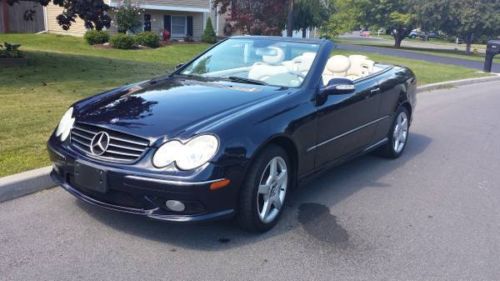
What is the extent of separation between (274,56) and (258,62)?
18 cm

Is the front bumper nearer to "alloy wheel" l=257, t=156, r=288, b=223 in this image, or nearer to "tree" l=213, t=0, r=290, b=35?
"alloy wheel" l=257, t=156, r=288, b=223

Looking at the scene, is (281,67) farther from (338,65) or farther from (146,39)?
(146,39)

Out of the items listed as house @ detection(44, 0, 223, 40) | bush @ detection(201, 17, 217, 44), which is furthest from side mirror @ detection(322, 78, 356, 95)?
bush @ detection(201, 17, 217, 44)

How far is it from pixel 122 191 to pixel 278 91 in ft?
5.62

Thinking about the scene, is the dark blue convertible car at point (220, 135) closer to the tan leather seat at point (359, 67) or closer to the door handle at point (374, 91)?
the door handle at point (374, 91)

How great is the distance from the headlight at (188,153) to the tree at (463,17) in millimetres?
42485

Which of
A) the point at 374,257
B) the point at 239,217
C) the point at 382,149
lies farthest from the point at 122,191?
the point at 382,149

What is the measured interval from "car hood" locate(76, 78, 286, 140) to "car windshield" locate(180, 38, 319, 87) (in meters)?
0.29

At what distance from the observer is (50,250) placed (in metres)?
3.71

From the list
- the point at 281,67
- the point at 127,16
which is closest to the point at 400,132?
the point at 281,67

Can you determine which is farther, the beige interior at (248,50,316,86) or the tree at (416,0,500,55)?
the tree at (416,0,500,55)

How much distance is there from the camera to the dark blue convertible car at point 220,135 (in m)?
3.63

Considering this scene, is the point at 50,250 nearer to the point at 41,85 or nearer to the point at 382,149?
the point at 382,149

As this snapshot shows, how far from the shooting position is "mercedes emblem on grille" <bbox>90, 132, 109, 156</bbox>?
3.79 meters
